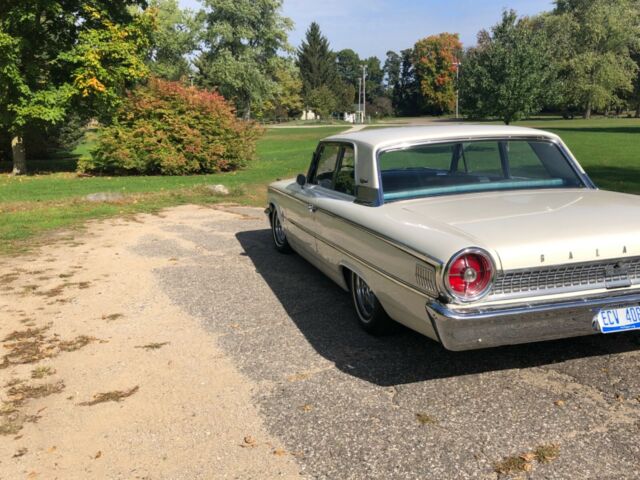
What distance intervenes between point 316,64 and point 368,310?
324ft

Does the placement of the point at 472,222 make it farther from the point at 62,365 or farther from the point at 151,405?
the point at 62,365

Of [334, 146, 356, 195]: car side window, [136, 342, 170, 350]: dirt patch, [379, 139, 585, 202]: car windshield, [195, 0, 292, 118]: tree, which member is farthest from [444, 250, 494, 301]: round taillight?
[195, 0, 292, 118]: tree

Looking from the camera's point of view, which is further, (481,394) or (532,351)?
(532,351)

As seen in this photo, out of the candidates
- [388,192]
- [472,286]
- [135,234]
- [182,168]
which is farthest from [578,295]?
[182,168]

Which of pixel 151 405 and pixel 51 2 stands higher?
pixel 51 2

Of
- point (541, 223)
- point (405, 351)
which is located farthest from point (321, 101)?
point (541, 223)

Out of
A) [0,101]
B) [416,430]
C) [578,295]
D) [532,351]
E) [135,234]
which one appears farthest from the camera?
[0,101]

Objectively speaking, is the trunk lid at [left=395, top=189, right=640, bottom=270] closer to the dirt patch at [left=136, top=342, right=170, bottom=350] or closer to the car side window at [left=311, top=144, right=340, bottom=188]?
the car side window at [left=311, top=144, right=340, bottom=188]

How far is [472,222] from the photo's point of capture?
11.3 feet

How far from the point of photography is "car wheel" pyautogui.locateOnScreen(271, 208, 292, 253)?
23.3ft

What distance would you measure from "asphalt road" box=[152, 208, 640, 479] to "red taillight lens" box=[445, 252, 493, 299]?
69cm

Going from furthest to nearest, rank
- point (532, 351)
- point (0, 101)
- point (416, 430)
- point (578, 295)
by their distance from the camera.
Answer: point (0, 101), point (532, 351), point (578, 295), point (416, 430)

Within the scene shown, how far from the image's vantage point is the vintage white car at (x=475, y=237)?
3.13 m

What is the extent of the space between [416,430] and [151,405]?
5.25ft
